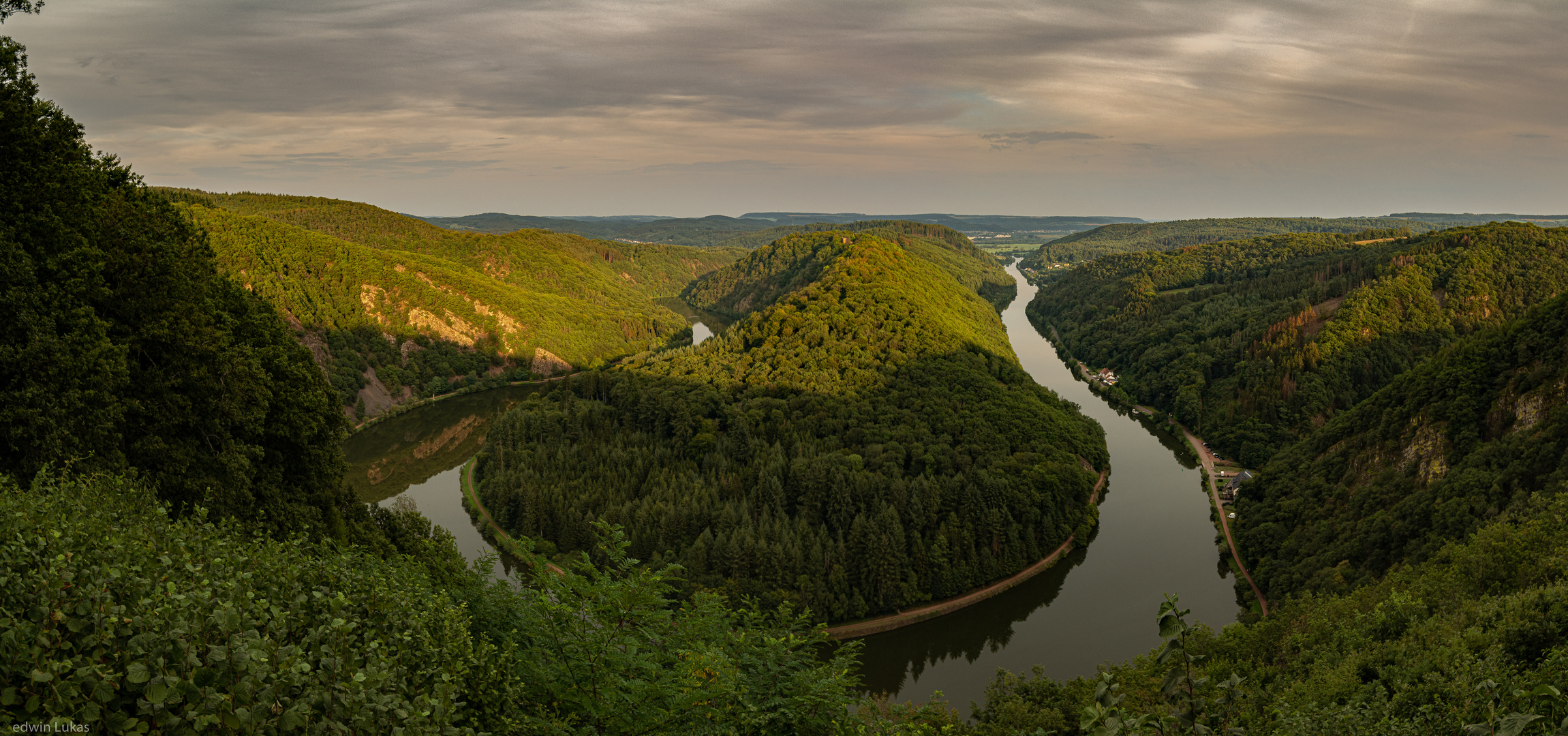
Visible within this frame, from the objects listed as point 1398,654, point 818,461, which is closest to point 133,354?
point 1398,654

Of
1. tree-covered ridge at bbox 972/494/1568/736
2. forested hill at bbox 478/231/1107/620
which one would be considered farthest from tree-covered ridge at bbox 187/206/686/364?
tree-covered ridge at bbox 972/494/1568/736

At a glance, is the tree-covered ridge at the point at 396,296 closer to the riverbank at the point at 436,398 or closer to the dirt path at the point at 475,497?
the riverbank at the point at 436,398

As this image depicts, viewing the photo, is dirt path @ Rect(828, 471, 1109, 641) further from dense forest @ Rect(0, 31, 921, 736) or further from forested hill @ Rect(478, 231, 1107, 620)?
dense forest @ Rect(0, 31, 921, 736)

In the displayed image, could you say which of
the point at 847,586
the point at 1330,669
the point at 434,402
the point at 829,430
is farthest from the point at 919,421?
the point at 434,402

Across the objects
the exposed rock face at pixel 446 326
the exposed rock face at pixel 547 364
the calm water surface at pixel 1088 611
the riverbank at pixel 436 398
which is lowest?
the calm water surface at pixel 1088 611

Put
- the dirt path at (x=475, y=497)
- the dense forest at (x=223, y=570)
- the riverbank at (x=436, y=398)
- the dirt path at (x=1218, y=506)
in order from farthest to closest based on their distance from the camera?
the riverbank at (x=436, y=398)
the dirt path at (x=475, y=497)
the dirt path at (x=1218, y=506)
the dense forest at (x=223, y=570)

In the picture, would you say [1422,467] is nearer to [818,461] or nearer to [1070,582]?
[1070,582]

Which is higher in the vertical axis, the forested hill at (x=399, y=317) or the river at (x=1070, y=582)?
the forested hill at (x=399, y=317)

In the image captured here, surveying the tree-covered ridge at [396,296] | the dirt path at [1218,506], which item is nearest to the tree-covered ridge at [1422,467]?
the dirt path at [1218,506]
